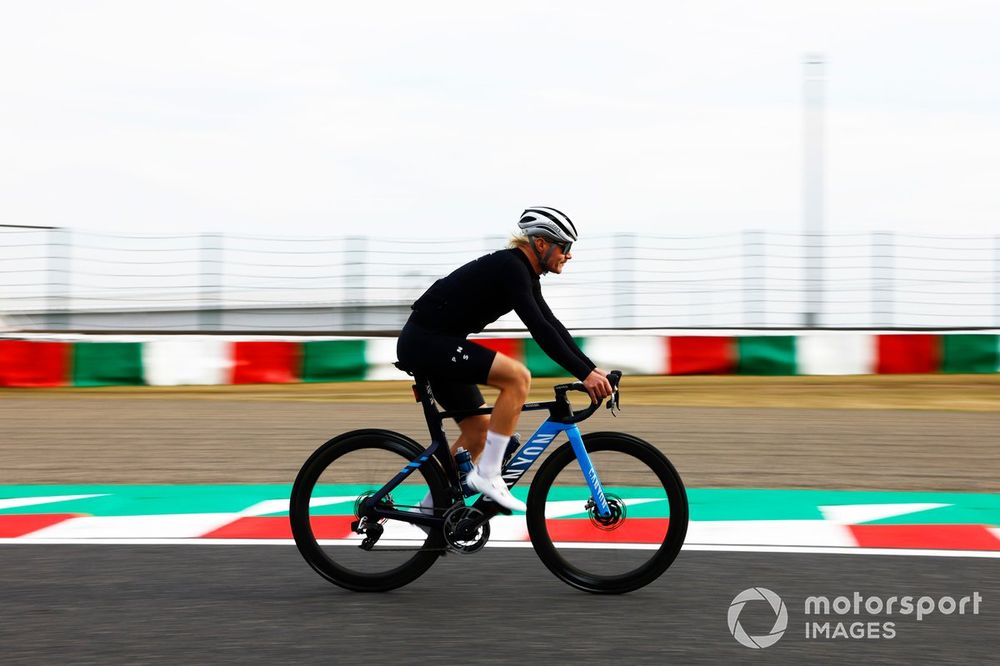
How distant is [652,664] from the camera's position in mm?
4230

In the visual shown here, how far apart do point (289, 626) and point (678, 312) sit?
12.5 metres

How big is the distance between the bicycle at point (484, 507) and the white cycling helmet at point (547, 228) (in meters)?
0.56

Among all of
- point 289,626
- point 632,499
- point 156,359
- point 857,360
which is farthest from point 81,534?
point 857,360

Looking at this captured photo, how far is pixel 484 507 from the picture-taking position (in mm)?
5258

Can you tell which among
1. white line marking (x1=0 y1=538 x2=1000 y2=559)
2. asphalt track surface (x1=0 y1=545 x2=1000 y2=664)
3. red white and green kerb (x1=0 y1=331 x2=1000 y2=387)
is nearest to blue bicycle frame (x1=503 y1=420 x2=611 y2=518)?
asphalt track surface (x1=0 y1=545 x2=1000 y2=664)

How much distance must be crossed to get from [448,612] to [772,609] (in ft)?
4.13

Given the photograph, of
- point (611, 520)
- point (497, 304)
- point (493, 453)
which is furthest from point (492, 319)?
point (611, 520)

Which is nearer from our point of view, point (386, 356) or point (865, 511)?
point (865, 511)

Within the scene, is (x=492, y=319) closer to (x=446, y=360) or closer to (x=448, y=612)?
(x=446, y=360)

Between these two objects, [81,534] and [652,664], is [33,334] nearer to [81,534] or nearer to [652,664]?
[81,534]

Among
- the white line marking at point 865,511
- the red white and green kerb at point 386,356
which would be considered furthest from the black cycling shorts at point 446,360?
the red white and green kerb at point 386,356

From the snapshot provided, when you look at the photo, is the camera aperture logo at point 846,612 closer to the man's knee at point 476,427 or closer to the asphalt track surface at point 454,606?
the asphalt track surface at point 454,606

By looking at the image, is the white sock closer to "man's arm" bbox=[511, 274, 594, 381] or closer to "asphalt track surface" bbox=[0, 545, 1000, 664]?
"man's arm" bbox=[511, 274, 594, 381]

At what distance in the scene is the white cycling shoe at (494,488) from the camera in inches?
204
